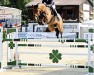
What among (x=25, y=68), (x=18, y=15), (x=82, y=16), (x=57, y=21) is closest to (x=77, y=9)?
(x=82, y=16)

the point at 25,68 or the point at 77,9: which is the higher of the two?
the point at 77,9

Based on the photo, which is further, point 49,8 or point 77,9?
point 77,9

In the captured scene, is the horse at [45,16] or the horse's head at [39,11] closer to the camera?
the horse's head at [39,11]

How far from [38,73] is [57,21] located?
49.0ft

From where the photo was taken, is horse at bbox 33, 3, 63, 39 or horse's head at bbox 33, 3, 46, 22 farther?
horse at bbox 33, 3, 63, 39

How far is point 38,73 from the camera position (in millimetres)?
8547

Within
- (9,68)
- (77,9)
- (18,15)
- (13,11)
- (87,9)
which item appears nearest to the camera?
(9,68)

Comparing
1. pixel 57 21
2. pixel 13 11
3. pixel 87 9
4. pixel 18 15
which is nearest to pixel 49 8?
pixel 57 21

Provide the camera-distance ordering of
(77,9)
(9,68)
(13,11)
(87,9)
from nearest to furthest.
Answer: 1. (9,68)
2. (13,11)
3. (77,9)
4. (87,9)

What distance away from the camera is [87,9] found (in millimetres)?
43031

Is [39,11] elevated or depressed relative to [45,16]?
elevated

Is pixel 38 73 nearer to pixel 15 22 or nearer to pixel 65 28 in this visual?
pixel 65 28

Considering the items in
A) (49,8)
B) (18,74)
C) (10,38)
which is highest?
(49,8)

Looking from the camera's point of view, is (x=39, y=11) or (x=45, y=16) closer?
(x=39, y=11)
